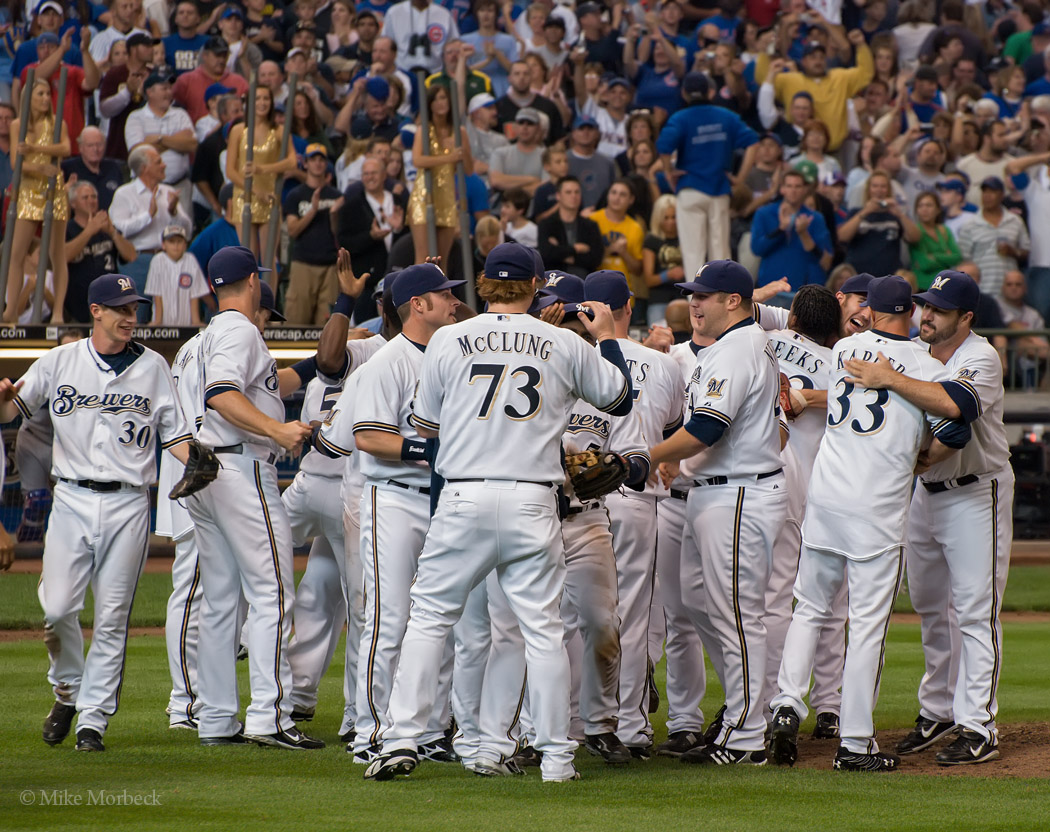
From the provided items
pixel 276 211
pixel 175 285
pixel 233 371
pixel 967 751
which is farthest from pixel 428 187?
pixel 967 751

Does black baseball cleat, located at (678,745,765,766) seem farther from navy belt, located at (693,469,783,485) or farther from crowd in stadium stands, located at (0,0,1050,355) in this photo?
crowd in stadium stands, located at (0,0,1050,355)

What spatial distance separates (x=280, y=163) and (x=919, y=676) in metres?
7.40

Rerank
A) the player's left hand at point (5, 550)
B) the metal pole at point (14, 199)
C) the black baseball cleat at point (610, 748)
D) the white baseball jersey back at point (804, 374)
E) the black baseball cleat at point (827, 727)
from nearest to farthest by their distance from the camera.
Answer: the player's left hand at point (5, 550) < the black baseball cleat at point (610, 748) < the black baseball cleat at point (827, 727) < the white baseball jersey back at point (804, 374) < the metal pole at point (14, 199)

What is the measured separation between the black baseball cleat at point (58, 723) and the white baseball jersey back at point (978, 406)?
163 inches

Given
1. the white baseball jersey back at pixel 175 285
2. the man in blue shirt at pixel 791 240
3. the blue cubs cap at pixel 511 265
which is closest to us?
the blue cubs cap at pixel 511 265

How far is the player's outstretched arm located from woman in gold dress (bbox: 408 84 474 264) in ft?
23.4

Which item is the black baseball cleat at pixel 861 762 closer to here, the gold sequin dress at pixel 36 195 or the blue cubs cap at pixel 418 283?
the blue cubs cap at pixel 418 283

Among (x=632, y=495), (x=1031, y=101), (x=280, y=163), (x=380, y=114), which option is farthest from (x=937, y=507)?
(x=1031, y=101)

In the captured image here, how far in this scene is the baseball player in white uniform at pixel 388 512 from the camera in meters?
6.11

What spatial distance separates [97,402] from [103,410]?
49mm

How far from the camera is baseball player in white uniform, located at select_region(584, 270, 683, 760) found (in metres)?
6.39

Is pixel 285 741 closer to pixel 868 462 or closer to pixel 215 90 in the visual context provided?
pixel 868 462

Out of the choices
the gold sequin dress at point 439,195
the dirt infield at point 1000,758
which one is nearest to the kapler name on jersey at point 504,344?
the dirt infield at point 1000,758

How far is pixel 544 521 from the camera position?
555cm
